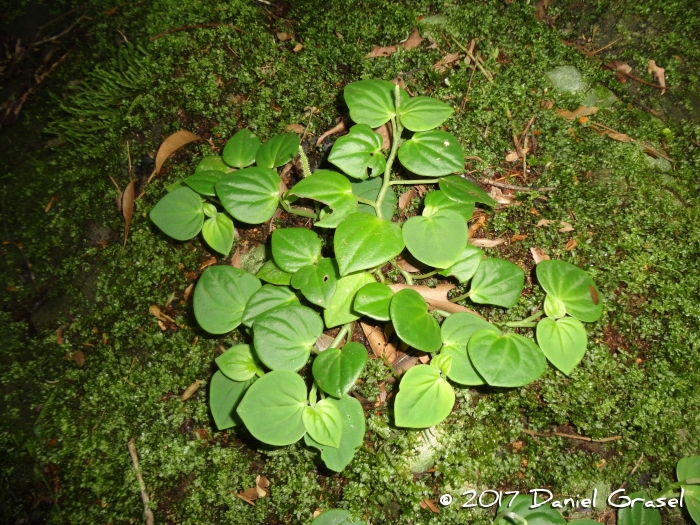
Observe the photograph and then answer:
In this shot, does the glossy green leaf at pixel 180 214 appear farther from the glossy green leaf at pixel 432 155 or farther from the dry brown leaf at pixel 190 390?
the glossy green leaf at pixel 432 155

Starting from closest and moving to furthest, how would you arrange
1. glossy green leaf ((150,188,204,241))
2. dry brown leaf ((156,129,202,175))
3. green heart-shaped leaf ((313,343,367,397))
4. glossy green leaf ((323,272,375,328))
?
green heart-shaped leaf ((313,343,367,397))
glossy green leaf ((323,272,375,328))
glossy green leaf ((150,188,204,241))
dry brown leaf ((156,129,202,175))

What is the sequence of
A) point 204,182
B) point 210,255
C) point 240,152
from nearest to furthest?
1. point 204,182
2. point 240,152
3. point 210,255

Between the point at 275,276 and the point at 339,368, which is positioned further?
the point at 275,276

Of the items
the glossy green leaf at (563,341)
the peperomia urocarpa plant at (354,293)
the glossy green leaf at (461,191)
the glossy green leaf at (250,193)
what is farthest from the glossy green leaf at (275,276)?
the glossy green leaf at (563,341)

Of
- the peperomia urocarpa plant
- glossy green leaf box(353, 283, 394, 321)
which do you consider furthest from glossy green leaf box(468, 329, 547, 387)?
glossy green leaf box(353, 283, 394, 321)

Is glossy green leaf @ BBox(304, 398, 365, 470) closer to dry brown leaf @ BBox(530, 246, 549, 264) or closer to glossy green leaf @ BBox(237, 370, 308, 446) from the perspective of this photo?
glossy green leaf @ BBox(237, 370, 308, 446)

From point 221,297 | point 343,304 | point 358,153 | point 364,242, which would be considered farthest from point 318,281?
point 358,153

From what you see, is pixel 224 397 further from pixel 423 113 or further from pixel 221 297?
pixel 423 113
